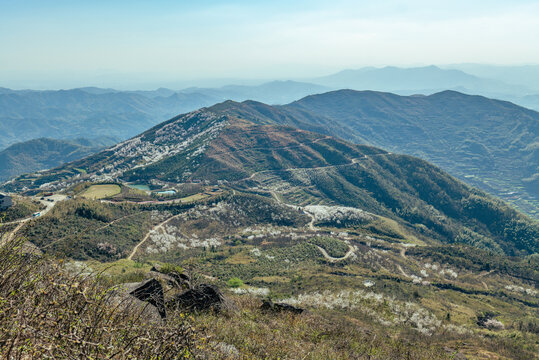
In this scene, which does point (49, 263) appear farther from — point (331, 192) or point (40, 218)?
point (331, 192)

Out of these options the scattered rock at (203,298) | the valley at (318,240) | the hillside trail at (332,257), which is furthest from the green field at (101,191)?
the scattered rock at (203,298)

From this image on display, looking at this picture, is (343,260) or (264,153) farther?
(264,153)

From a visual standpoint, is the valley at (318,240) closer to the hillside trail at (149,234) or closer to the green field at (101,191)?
the hillside trail at (149,234)

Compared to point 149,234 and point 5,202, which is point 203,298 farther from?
point 5,202

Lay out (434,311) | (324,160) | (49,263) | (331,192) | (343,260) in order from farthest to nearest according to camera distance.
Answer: (324,160) < (331,192) < (343,260) < (434,311) < (49,263)

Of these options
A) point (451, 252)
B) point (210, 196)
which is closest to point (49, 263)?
point (451, 252)

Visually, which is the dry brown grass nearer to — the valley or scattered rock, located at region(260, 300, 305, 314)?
the valley
